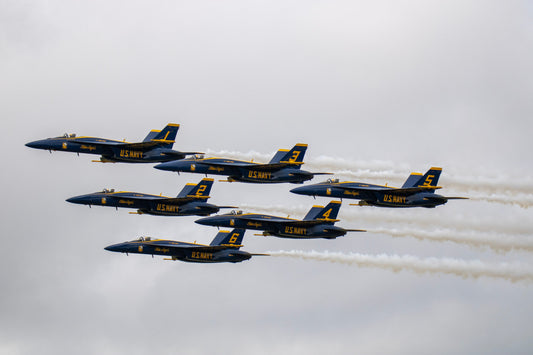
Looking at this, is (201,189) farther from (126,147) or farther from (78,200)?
(78,200)

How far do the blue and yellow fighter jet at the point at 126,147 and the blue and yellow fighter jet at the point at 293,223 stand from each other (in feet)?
32.8

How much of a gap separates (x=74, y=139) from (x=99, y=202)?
7.53 meters

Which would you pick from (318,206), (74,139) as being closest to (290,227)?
(318,206)

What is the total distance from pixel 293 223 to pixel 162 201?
14087mm

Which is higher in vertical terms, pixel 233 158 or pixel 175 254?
pixel 233 158

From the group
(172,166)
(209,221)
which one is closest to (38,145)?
(172,166)

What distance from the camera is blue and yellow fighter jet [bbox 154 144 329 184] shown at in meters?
144

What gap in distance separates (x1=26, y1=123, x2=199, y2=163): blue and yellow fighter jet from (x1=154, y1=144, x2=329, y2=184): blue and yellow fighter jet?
9.61 ft

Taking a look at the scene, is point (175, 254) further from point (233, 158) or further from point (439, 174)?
point (439, 174)

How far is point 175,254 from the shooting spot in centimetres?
15375

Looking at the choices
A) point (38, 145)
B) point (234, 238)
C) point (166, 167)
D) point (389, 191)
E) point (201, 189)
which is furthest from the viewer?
point (234, 238)

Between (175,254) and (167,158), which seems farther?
(175,254)

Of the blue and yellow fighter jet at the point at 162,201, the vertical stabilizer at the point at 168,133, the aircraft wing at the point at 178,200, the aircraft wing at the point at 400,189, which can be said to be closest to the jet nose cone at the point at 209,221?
the blue and yellow fighter jet at the point at 162,201

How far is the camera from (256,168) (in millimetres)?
145000
